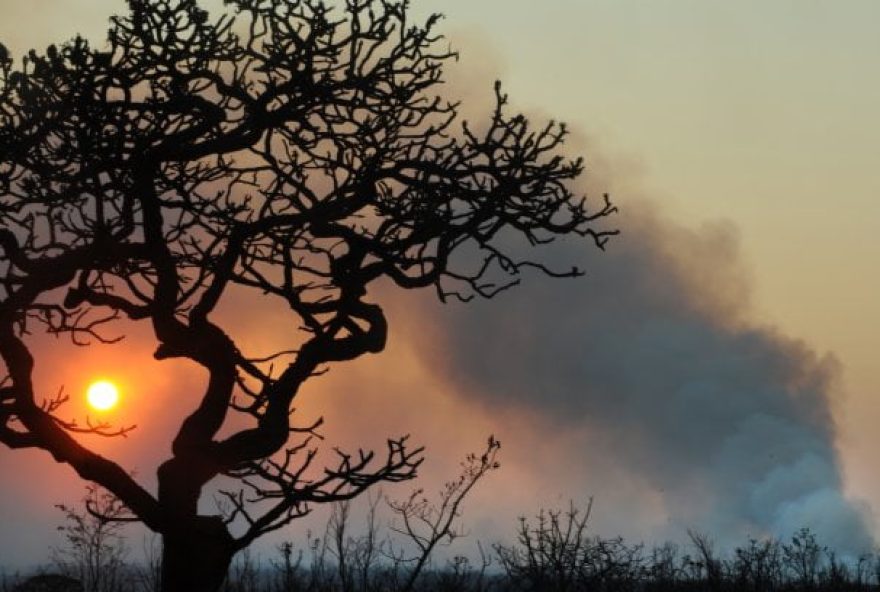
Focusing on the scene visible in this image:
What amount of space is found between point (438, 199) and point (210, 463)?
350 cm

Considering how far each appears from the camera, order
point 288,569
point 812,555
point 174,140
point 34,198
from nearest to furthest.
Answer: point 174,140
point 34,198
point 288,569
point 812,555

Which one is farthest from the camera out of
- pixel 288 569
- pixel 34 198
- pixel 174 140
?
pixel 288 569

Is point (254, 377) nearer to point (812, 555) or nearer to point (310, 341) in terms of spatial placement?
point (310, 341)

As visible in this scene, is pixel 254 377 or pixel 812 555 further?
pixel 812 555

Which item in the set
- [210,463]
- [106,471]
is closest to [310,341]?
[210,463]

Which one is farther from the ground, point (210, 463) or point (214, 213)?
point (214, 213)

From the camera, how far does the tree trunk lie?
36.2 feet

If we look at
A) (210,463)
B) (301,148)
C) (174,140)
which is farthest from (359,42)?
(210,463)

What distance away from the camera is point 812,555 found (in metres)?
21.6

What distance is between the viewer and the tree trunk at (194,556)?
11047 mm

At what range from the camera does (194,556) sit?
1105 centimetres

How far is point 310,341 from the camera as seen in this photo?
11.4 metres

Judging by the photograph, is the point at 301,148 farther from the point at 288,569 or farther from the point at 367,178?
the point at 288,569

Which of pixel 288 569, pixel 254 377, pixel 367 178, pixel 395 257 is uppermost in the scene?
pixel 367 178
